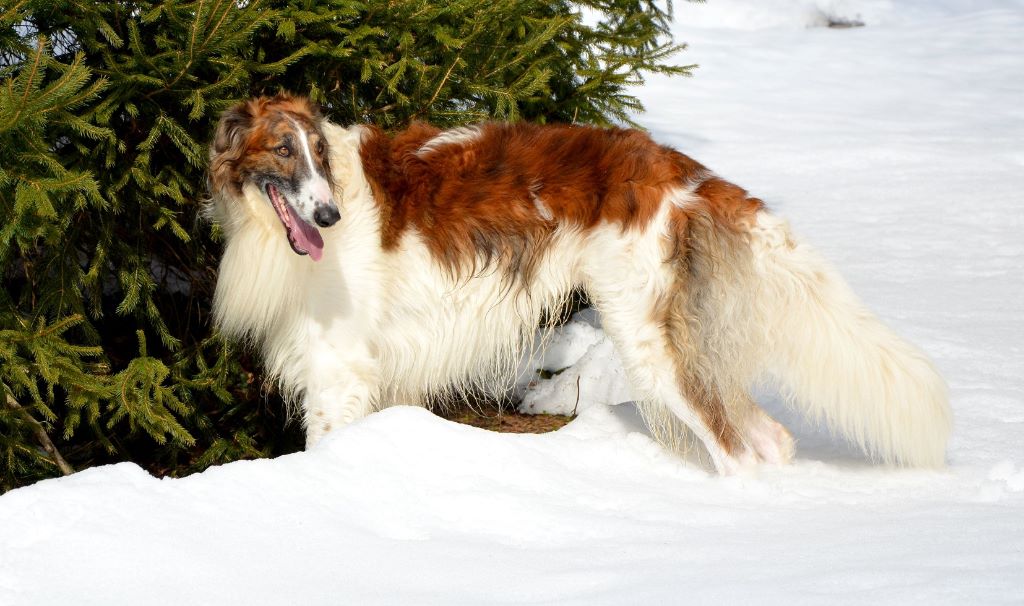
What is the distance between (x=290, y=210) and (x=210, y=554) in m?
1.65

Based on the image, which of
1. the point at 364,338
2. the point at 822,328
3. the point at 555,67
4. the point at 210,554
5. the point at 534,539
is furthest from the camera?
the point at 555,67

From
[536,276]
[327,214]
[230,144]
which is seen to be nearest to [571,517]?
[536,276]

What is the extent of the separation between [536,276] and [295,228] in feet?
3.37

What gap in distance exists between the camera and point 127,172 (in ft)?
15.0

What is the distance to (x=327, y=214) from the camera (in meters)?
4.03

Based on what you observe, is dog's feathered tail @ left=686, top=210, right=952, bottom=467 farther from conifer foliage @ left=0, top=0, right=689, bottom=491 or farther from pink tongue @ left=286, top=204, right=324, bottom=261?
conifer foliage @ left=0, top=0, right=689, bottom=491

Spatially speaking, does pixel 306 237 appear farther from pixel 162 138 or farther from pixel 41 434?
pixel 41 434

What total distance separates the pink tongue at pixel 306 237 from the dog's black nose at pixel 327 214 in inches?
6.7

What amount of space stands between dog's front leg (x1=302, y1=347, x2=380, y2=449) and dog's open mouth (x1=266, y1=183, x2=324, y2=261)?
0.49 meters

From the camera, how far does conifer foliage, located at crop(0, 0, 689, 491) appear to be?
4141mm

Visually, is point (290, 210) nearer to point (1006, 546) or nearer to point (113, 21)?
point (113, 21)

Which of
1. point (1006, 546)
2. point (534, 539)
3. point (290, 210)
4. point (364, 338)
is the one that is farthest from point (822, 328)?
point (290, 210)

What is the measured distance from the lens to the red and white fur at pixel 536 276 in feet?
13.5

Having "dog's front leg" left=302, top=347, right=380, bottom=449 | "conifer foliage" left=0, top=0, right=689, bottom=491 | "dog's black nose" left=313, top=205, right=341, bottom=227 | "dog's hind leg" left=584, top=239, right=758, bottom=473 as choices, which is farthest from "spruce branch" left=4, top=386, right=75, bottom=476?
"dog's hind leg" left=584, top=239, right=758, bottom=473
